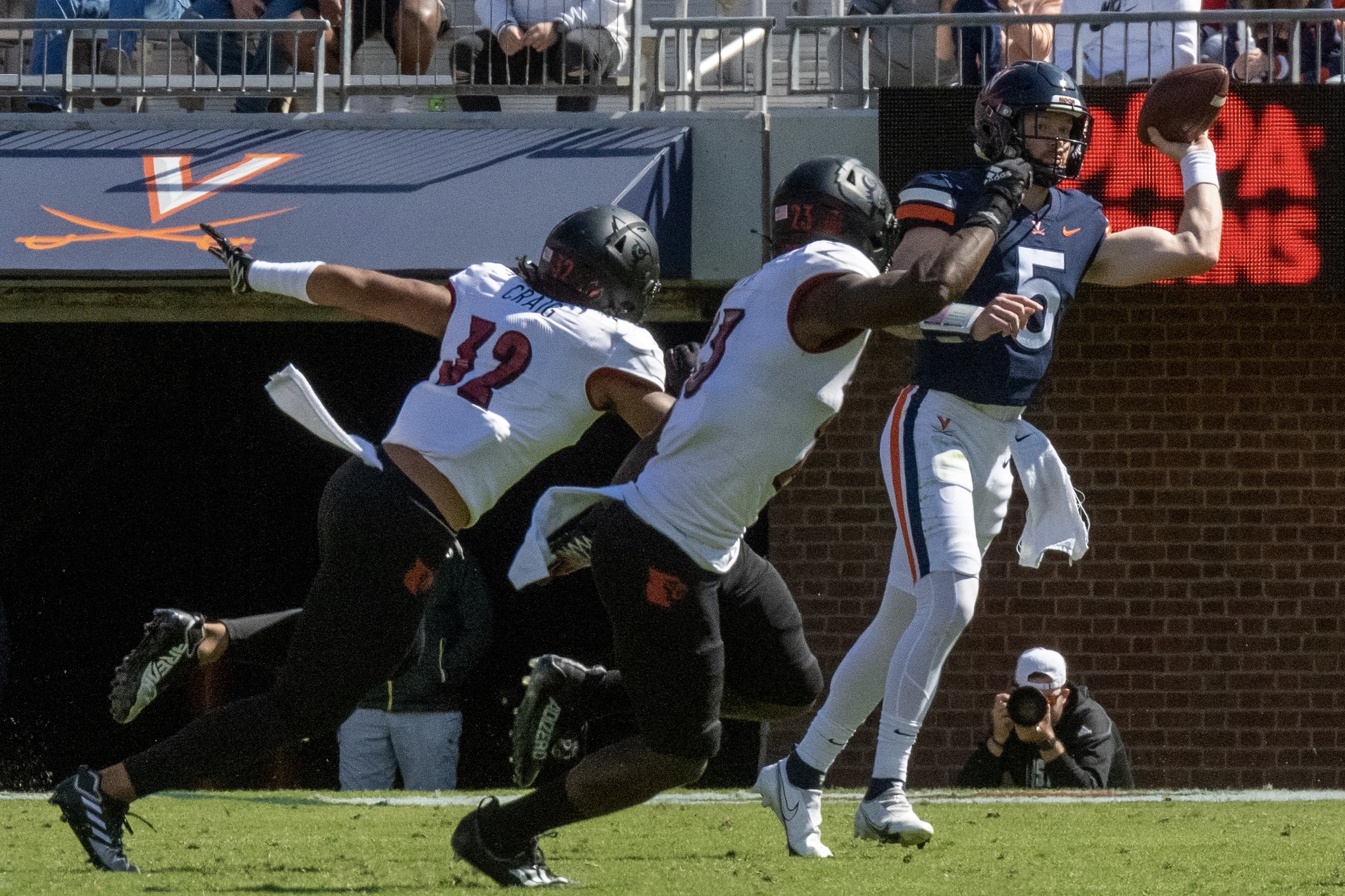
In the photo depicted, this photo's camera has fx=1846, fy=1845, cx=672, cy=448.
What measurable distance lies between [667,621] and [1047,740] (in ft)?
15.0

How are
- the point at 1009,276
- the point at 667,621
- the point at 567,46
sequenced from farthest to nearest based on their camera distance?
1. the point at 567,46
2. the point at 1009,276
3. the point at 667,621

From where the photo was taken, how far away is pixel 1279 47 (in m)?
9.95

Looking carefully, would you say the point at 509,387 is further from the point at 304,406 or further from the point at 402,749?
the point at 402,749

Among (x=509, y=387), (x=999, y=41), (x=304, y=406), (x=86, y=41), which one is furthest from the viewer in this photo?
(x=86, y=41)

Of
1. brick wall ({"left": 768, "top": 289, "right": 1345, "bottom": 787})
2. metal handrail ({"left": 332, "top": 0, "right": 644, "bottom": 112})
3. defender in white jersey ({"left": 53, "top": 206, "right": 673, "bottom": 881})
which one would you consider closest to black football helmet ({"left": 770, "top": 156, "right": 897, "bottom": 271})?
defender in white jersey ({"left": 53, "top": 206, "right": 673, "bottom": 881})

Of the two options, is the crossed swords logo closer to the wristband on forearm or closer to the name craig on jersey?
the name craig on jersey

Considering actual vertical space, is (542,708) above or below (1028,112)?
below

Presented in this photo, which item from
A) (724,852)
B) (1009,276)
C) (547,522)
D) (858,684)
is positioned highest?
(1009,276)

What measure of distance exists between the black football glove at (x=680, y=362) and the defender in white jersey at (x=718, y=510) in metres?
0.56

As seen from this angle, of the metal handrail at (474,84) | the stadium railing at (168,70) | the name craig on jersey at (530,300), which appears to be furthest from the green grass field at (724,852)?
the stadium railing at (168,70)

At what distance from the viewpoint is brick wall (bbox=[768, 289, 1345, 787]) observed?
10297mm

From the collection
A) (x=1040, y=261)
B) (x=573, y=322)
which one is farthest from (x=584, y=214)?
(x=1040, y=261)

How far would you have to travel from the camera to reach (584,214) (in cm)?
510

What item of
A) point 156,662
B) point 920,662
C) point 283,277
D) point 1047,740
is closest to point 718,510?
point 920,662
